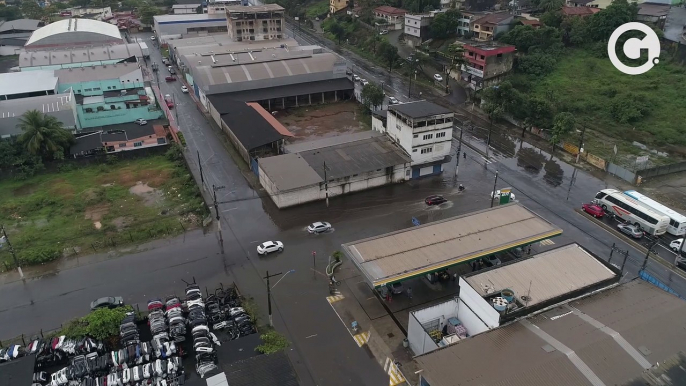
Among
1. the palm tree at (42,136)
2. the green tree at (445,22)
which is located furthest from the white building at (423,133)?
the green tree at (445,22)

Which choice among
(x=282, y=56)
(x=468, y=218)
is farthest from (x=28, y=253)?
(x=282, y=56)

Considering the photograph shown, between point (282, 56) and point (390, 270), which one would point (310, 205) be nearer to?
point (390, 270)

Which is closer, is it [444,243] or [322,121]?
[444,243]

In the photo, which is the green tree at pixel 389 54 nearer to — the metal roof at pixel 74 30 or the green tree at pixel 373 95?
the green tree at pixel 373 95

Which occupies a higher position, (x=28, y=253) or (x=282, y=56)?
(x=282, y=56)

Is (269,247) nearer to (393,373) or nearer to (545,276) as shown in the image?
(393,373)

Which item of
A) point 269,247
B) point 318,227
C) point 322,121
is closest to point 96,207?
point 269,247
